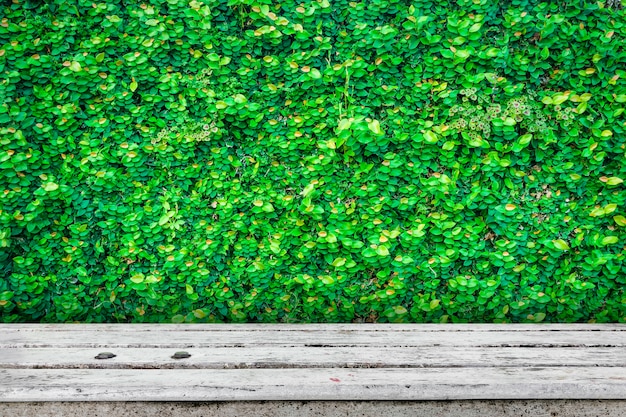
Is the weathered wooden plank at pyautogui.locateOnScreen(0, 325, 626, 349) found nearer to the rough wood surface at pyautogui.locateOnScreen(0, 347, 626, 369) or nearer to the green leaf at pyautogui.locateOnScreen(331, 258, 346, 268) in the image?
the rough wood surface at pyautogui.locateOnScreen(0, 347, 626, 369)

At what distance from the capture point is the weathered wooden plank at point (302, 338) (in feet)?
7.10

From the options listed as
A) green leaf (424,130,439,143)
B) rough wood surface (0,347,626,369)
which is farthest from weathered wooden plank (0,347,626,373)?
green leaf (424,130,439,143)

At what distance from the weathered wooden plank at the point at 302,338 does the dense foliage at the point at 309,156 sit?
33cm

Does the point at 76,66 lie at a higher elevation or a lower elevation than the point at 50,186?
higher

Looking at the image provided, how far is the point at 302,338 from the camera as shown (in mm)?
2238

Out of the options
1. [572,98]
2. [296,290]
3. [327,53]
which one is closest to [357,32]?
[327,53]

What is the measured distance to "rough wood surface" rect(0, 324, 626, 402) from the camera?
1760 mm

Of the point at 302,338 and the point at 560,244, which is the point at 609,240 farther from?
the point at 302,338

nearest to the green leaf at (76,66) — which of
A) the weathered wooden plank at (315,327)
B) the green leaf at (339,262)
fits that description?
the weathered wooden plank at (315,327)

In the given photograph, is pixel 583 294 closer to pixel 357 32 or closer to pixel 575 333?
pixel 575 333

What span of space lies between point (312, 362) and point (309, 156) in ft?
3.18

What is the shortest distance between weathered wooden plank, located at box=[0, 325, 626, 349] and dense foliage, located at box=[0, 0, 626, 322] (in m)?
0.33

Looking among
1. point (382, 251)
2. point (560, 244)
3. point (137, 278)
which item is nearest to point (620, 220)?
point (560, 244)

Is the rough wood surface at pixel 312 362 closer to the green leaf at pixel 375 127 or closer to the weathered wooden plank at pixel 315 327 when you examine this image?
the weathered wooden plank at pixel 315 327
